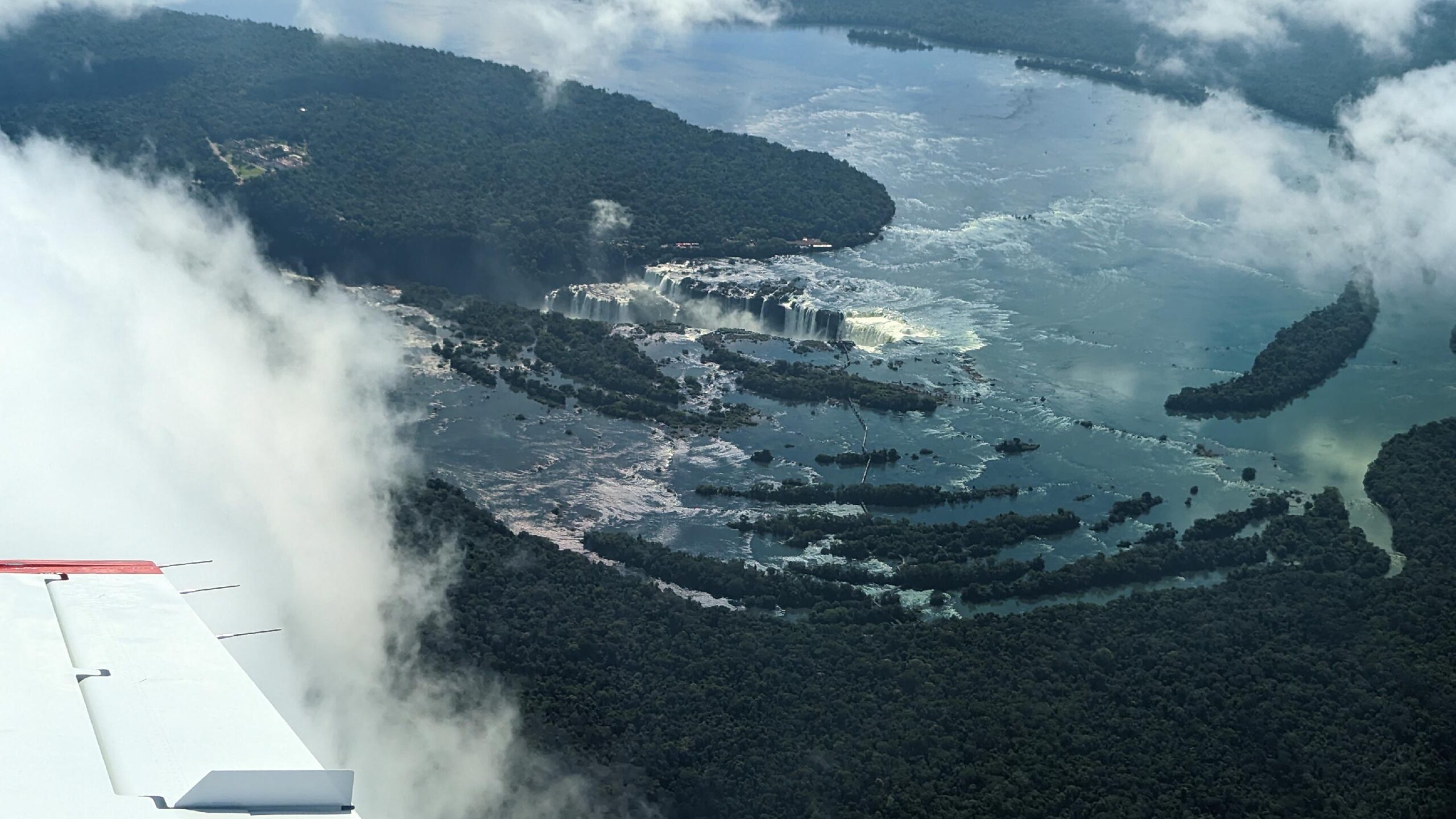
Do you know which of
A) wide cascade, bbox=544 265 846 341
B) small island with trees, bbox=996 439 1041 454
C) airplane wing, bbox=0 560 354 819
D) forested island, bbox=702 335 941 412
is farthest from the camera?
wide cascade, bbox=544 265 846 341

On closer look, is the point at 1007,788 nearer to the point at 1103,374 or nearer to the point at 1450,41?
the point at 1103,374

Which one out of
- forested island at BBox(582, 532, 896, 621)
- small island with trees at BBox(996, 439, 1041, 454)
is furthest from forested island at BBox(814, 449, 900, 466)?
forested island at BBox(582, 532, 896, 621)

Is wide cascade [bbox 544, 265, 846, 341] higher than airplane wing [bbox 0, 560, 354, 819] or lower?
higher

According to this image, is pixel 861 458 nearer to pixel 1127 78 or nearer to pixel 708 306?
pixel 708 306

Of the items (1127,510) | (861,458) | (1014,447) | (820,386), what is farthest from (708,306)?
(1127,510)

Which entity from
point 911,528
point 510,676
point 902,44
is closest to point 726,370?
point 911,528

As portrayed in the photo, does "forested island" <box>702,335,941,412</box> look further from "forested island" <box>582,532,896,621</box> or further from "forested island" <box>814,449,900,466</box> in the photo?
"forested island" <box>582,532,896,621</box>
